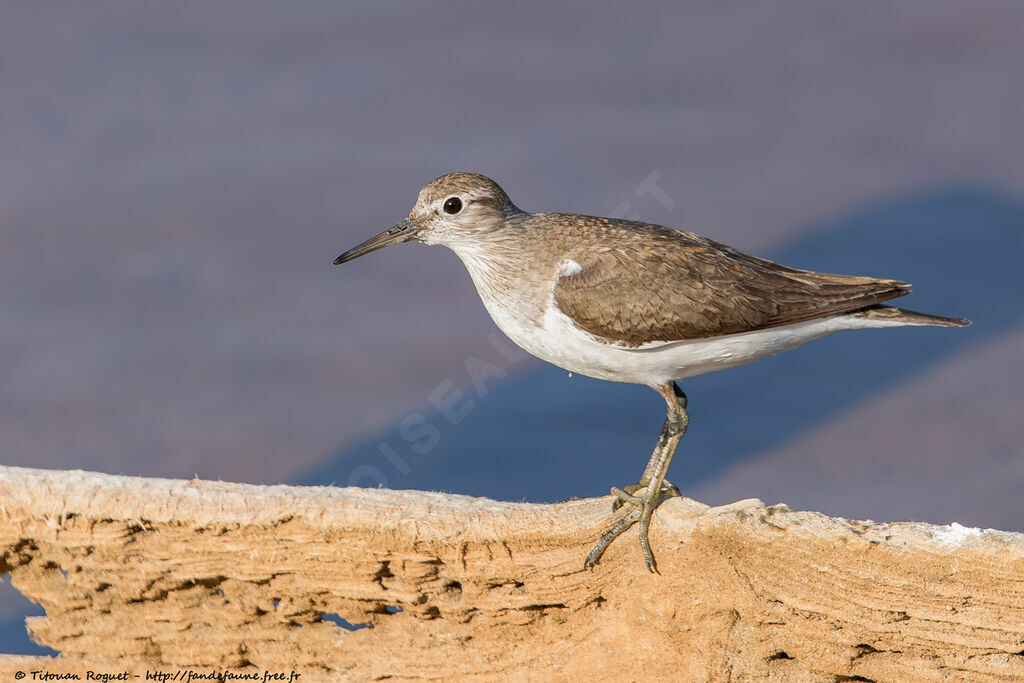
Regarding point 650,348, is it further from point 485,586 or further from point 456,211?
point 485,586

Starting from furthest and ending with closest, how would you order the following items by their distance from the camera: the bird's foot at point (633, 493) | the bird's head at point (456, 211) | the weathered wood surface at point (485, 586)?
the bird's head at point (456, 211)
the bird's foot at point (633, 493)
the weathered wood surface at point (485, 586)

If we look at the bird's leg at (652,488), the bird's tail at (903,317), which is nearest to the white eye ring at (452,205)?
the bird's leg at (652,488)

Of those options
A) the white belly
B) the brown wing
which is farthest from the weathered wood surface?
the brown wing

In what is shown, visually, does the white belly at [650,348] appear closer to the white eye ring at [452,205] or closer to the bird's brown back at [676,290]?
the bird's brown back at [676,290]

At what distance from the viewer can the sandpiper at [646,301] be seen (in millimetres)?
6016

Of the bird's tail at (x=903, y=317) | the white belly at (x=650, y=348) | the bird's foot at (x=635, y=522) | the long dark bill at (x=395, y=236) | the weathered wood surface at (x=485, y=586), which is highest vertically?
the long dark bill at (x=395, y=236)

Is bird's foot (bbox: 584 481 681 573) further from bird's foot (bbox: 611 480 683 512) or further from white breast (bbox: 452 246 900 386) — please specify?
white breast (bbox: 452 246 900 386)

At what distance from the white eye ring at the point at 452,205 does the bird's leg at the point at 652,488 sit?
1690 mm

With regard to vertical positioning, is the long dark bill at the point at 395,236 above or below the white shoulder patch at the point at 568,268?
above

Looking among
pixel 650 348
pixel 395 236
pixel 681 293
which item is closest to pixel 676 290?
pixel 681 293

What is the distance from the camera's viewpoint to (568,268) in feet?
20.4

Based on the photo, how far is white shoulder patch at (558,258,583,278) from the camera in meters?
6.18

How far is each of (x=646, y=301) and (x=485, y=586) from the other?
6.11 ft

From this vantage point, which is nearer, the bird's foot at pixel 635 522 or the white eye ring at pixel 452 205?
the bird's foot at pixel 635 522
